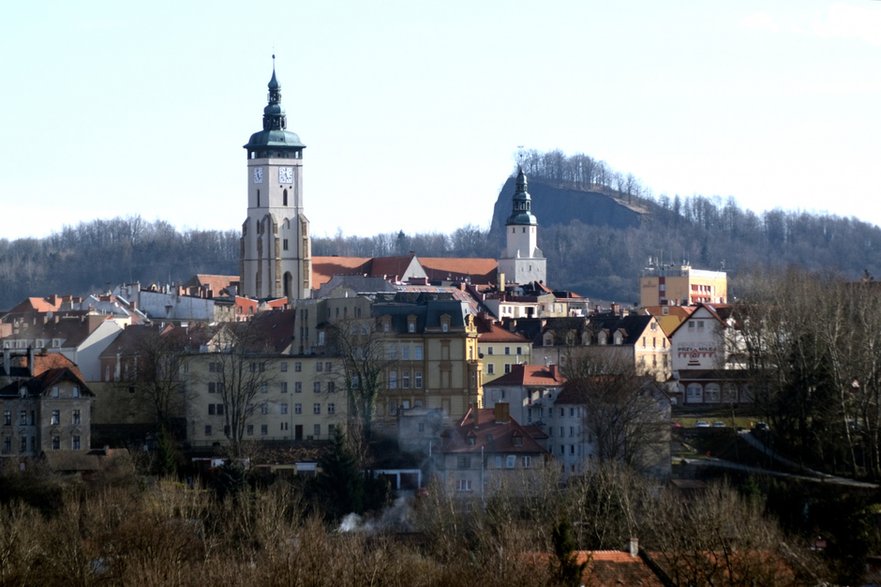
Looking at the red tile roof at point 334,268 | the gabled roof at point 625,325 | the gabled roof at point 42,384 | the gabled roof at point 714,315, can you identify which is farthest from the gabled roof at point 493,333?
the red tile roof at point 334,268

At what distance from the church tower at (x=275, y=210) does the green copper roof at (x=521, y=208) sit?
18.2 meters

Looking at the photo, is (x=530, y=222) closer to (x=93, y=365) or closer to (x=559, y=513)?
(x=93, y=365)

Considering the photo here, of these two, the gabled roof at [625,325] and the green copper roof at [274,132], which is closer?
the gabled roof at [625,325]

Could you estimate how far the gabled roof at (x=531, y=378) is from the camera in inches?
3110

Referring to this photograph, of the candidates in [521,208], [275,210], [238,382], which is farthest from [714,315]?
[521,208]

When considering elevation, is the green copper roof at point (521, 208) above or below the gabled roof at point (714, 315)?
above

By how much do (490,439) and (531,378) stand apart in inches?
331

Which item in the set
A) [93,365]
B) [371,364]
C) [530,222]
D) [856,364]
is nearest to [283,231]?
[530,222]

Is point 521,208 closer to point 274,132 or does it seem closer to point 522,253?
point 522,253

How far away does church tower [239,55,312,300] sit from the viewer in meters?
132

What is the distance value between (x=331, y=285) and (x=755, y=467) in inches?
1808

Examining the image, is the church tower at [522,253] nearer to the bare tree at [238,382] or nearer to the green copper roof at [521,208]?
the green copper roof at [521,208]

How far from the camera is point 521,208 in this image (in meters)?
150

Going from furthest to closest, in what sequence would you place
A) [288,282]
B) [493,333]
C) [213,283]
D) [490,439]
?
[213,283]
[288,282]
[493,333]
[490,439]
